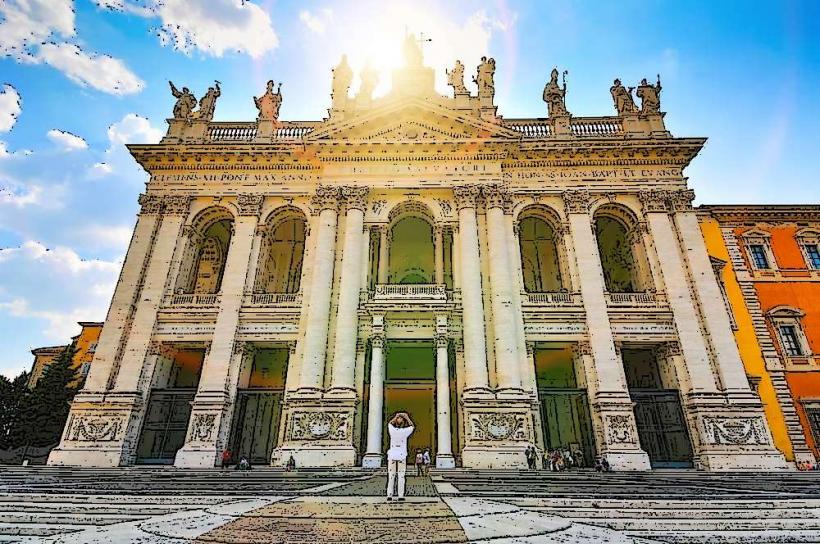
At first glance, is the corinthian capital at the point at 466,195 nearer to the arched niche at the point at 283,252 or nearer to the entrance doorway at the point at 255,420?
the arched niche at the point at 283,252

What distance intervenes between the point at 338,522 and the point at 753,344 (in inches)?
995

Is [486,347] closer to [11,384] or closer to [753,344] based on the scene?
[753,344]

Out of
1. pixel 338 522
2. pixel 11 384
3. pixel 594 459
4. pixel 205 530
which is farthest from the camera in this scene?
pixel 11 384

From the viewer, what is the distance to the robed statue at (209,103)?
24.2 metres

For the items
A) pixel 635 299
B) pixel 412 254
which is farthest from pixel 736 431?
pixel 412 254

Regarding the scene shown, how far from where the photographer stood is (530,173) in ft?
72.8

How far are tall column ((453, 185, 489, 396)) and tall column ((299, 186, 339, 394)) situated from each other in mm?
5653

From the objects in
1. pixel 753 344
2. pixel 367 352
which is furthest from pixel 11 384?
pixel 753 344

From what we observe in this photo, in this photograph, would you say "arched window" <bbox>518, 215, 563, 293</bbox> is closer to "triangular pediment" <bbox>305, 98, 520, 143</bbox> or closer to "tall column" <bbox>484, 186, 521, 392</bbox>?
"tall column" <bbox>484, 186, 521, 392</bbox>

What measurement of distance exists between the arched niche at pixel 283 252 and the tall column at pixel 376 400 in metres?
5.85

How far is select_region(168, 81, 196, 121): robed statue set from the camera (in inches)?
940

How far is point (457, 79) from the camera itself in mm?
24703

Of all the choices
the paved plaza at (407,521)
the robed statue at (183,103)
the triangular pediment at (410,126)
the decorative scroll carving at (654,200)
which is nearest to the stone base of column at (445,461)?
the paved plaza at (407,521)

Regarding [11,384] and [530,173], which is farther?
[11,384]
